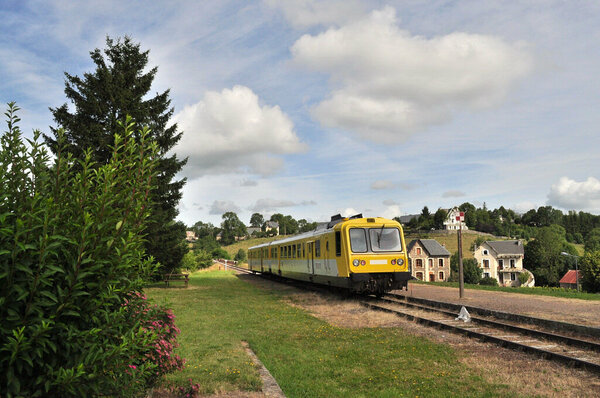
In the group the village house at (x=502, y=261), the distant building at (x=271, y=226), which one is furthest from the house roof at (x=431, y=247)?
the distant building at (x=271, y=226)

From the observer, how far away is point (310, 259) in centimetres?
2175

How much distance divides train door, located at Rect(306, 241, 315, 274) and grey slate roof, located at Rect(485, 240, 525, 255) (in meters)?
80.0

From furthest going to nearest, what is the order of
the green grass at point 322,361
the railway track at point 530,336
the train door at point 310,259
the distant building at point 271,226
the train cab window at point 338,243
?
the distant building at point 271,226, the train door at point 310,259, the train cab window at point 338,243, the railway track at point 530,336, the green grass at point 322,361

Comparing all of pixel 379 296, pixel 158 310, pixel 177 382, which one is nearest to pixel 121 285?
pixel 158 310

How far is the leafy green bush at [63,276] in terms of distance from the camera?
303 centimetres

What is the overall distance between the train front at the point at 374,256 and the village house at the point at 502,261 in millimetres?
80077

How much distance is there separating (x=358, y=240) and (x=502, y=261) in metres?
85.0

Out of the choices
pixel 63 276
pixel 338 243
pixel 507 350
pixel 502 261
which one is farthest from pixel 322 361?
pixel 502 261

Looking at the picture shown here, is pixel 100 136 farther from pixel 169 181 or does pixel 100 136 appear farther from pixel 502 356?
pixel 502 356

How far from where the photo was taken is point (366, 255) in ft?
54.7

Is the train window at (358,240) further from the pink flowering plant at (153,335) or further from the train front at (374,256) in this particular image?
the pink flowering plant at (153,335)

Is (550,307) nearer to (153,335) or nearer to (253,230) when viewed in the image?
(153,335)

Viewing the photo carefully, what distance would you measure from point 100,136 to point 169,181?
17.9 feet

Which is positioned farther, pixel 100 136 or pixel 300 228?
pixel 300 228
